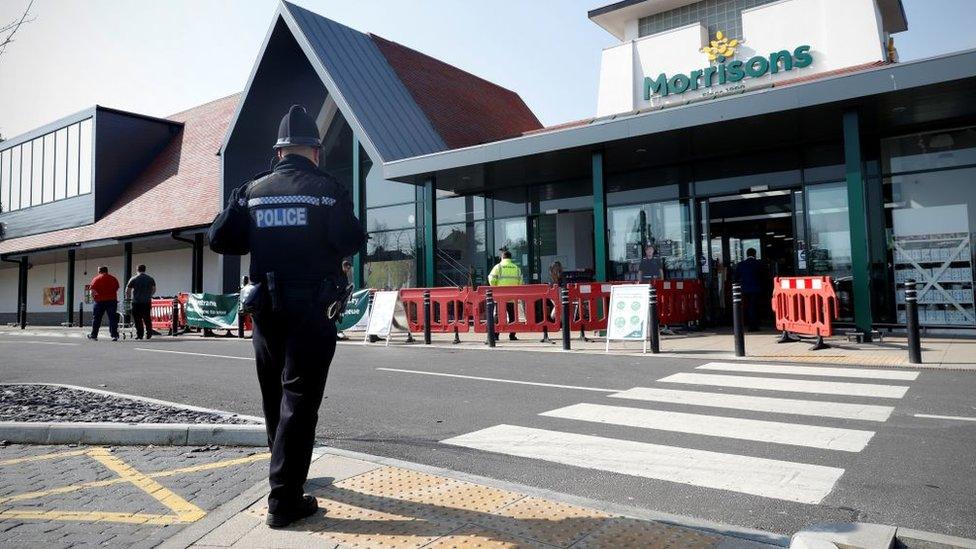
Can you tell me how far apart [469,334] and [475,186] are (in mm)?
5447

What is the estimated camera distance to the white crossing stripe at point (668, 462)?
152 inches

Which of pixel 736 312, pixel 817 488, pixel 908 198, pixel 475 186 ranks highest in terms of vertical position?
pixel 475 186

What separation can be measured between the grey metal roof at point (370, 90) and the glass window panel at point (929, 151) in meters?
12.1

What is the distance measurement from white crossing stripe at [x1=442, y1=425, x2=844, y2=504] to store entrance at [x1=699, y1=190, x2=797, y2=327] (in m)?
11.7

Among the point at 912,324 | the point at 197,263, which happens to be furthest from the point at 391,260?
the point at 912,324

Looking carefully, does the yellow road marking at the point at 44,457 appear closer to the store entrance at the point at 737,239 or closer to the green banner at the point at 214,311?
the green banner at the point at 214,311

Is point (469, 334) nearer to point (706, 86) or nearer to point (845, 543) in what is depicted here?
point (706, 86)

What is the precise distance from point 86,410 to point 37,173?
32372 millimetres

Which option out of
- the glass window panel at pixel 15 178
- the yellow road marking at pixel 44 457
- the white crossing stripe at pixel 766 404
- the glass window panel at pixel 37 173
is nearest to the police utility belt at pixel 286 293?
the yellow road marking at pixel 44 457

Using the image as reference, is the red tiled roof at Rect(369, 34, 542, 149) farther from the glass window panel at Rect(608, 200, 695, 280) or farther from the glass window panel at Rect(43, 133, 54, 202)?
the glass window panel at Rect(43, 133, 54, 202)

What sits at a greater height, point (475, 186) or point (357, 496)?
point (475, 186)

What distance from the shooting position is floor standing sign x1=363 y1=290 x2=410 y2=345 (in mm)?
13812

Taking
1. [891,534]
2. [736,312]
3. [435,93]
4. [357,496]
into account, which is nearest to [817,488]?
[891,534]

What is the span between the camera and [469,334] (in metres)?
15.9
